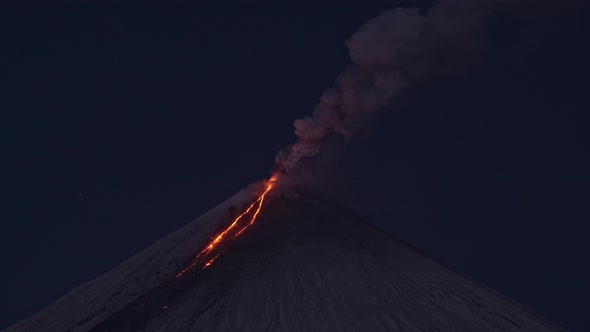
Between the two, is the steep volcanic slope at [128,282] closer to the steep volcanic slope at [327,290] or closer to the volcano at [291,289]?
the volcano at [291,289]

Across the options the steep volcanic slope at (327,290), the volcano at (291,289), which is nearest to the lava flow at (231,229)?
the volcano at (291,289)

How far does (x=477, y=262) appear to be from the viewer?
53750mm

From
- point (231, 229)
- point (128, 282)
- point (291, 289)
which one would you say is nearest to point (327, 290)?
point (291, 289)

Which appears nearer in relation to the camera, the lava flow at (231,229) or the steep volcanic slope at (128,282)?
→ the steep volcanic slope at (128,282)

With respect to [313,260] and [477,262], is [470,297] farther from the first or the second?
[477,262]

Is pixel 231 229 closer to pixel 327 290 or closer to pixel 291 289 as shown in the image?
pixel 291 289

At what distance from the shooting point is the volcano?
2198 cm

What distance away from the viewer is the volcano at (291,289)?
22.0 m

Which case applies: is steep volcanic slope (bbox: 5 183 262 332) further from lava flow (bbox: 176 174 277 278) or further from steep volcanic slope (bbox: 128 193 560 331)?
steep volcanic slope (bbox: 128 193 560 331)

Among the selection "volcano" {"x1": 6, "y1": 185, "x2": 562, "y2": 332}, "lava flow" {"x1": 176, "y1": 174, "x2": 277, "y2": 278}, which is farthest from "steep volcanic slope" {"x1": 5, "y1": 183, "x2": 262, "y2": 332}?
"lava flow" {"x1": 176, "y1": 174, "x2": 277, "y2": 278}

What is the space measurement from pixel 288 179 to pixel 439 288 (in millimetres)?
12469

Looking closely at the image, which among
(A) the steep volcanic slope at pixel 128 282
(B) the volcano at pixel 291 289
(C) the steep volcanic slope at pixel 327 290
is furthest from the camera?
(A) the steep volcanic slope at pixel 128 282

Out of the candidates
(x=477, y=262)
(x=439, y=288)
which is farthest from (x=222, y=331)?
(x=477, y=262)

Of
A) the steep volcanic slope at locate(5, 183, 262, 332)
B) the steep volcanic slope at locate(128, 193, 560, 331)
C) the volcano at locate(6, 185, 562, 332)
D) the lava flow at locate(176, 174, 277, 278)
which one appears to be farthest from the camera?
the lava flow at locate(176, 174, 277, 278)
